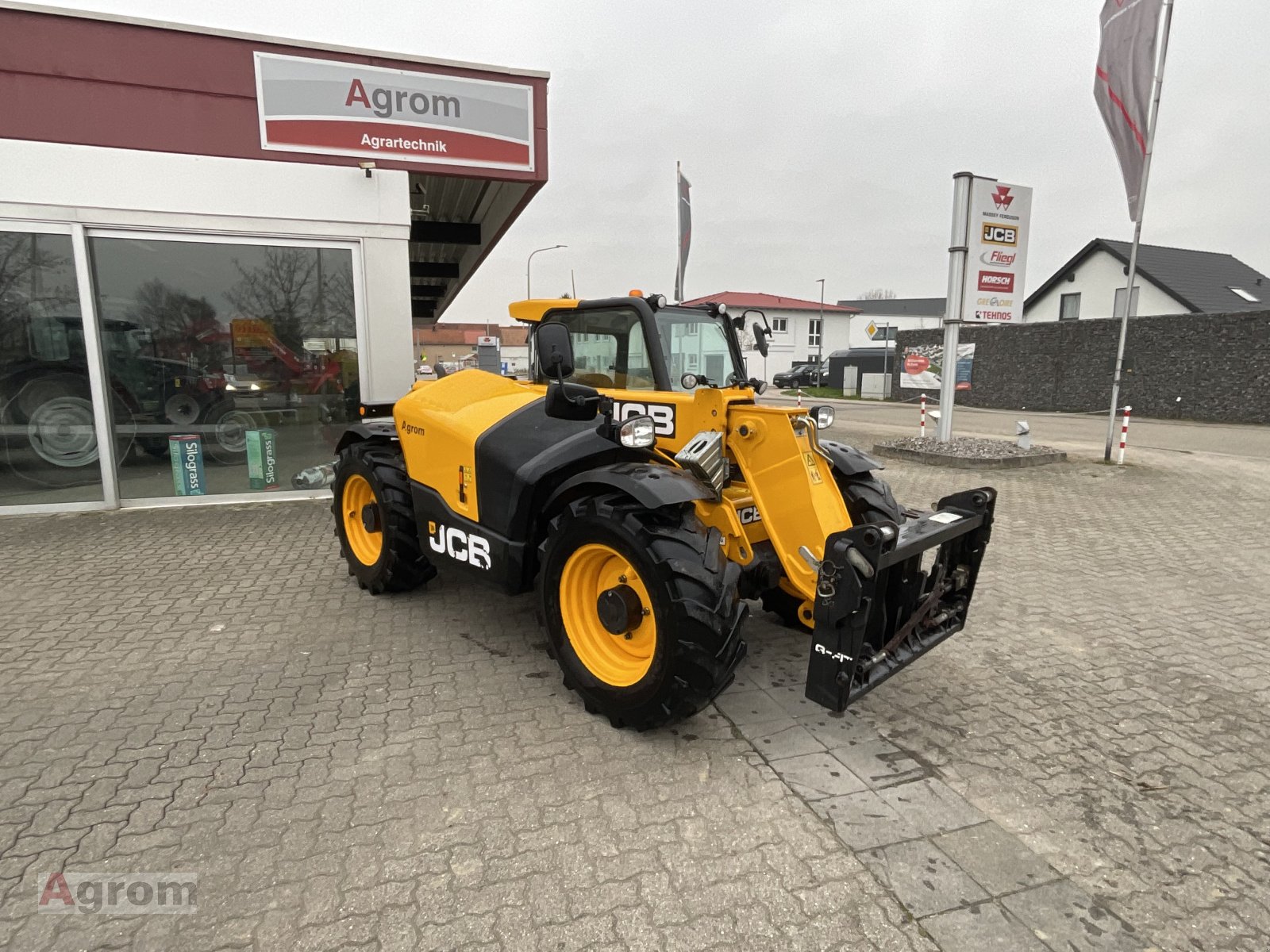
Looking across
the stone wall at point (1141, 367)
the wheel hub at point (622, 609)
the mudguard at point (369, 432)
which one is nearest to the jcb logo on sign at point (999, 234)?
the stone wall at point (1141, 367)

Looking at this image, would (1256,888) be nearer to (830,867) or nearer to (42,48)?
(830,867)

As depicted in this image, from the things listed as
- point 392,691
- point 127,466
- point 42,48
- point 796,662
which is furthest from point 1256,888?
point 42,48

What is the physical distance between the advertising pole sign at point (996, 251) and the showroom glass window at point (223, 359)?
927 centimetres

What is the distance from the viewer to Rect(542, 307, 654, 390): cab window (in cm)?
392

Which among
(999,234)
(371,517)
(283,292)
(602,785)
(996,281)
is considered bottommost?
(602,785)

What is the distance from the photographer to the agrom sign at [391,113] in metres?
7.05

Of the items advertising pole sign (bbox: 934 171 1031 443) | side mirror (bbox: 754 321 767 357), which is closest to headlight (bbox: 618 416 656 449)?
side mirror (bbox: 754 321 767 357)

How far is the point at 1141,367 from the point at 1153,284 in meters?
9.88

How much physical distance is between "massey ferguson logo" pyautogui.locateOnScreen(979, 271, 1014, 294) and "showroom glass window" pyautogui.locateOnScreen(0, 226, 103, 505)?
39.5 ft

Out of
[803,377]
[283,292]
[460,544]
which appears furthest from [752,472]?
[803,377]

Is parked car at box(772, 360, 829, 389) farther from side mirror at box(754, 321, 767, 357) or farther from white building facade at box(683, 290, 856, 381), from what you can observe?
side mirror at box(754, 321, 767, 357)

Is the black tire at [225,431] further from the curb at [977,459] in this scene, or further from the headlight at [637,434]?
the curb at [977,459]

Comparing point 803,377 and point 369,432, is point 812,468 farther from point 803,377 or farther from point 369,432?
point 803,377

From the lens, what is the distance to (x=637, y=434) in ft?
9.84
